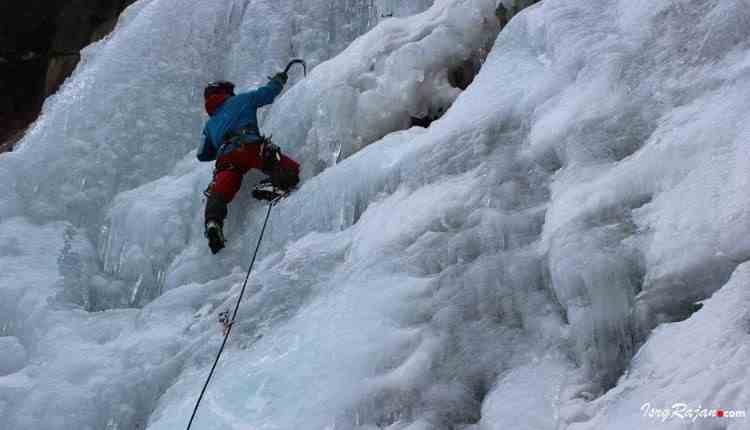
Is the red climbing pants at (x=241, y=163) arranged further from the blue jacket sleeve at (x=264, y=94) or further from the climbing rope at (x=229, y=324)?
the blue jacket sleeve at (x=264, y=94)

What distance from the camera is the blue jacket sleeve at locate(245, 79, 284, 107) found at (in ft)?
15.5

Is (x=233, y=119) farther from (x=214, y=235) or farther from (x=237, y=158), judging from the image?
(x=214, y=235)

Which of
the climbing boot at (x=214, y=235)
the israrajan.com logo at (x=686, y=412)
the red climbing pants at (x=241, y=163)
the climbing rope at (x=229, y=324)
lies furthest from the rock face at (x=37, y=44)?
the israrajan.com logo at (x=686, y=412)

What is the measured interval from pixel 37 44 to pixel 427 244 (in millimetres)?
7784

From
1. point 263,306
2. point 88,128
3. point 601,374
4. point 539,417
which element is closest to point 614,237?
point 601,374

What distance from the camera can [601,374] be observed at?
2.40m

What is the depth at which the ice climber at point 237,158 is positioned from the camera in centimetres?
426

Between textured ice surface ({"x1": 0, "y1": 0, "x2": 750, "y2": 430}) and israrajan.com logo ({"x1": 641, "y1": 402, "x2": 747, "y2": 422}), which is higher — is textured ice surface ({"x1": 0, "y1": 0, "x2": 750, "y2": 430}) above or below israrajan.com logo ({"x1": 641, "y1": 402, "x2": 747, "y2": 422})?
above

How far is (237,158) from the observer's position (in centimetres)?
442

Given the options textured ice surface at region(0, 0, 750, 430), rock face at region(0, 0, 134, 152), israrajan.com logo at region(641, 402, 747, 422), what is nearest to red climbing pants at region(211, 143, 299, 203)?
textured ice surface at region(0, 0, 750, 430)

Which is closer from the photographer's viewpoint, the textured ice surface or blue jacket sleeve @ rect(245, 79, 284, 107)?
the textured ice surface

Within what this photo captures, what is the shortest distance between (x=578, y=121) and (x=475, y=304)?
885mm

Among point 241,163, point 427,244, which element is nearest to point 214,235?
point 241,163

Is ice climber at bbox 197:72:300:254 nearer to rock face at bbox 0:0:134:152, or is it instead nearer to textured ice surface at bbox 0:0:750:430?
textured ice surface at bbox 0:0:750:430
